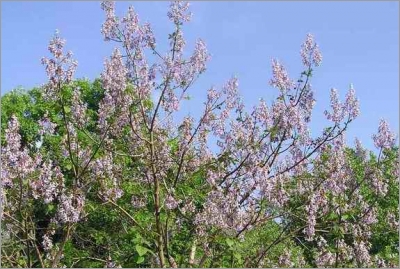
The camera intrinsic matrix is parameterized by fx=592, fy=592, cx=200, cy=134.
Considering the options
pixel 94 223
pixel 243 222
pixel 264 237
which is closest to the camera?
pixel 243 222

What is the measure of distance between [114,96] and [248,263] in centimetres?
318

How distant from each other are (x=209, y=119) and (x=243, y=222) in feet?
5.93

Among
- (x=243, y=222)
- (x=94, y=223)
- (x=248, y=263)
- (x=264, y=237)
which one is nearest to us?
(x=243, y=222)

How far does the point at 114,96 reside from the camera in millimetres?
8461

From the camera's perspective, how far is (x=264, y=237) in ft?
31.6

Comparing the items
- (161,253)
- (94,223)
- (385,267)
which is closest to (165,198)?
(161,253)

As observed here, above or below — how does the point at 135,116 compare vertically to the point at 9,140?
above

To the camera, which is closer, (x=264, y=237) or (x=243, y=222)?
(x=243, y=222)

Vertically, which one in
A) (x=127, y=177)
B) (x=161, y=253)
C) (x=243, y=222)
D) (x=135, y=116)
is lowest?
(x=161, y=253)

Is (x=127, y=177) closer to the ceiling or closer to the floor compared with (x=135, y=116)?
closer to the floor

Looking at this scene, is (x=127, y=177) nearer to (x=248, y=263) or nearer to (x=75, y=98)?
(x=75, y=98)

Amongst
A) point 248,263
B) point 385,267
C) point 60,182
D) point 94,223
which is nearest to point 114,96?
point 60,182

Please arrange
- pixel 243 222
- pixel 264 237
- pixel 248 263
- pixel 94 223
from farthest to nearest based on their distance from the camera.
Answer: pixel 94 223 < pixel 264 237 < pixel 248 263 < pixel 243 222

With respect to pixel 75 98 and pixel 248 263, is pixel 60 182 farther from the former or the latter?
pixel 248 263
